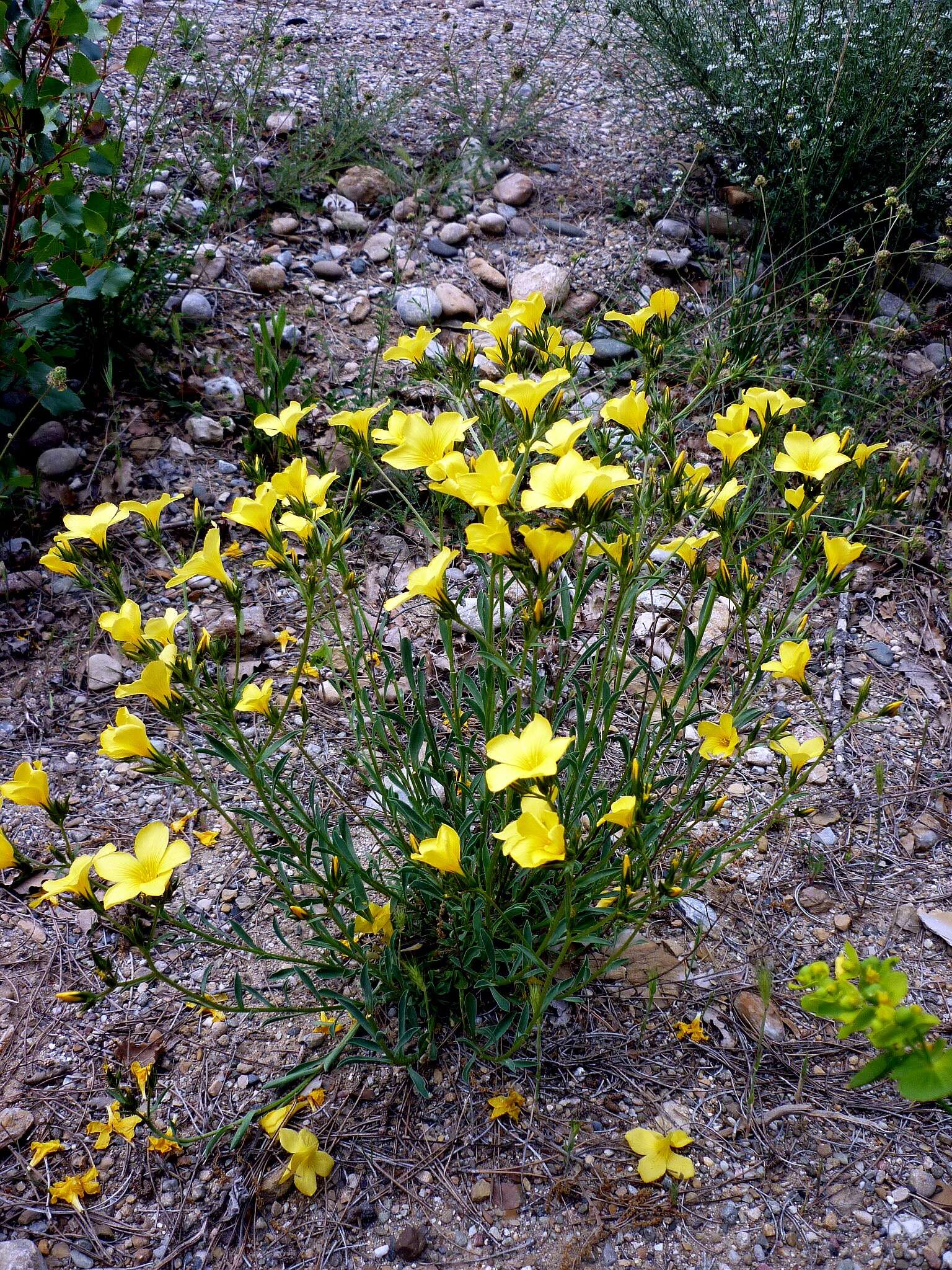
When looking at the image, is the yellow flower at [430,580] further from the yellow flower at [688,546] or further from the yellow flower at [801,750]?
the yellow flower at [801,750]

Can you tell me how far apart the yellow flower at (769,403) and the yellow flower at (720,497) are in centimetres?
17

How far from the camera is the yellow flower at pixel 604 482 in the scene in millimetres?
1559

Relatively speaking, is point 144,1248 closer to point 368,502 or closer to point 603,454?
point 603,454

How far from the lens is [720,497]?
180 centimetres

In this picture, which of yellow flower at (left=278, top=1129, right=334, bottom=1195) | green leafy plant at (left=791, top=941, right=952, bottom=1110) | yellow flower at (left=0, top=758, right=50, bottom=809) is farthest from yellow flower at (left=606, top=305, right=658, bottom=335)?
yellow flower at (left=278, top=1129, right=334, bottom=1195)

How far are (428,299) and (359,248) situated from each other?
0.70 m

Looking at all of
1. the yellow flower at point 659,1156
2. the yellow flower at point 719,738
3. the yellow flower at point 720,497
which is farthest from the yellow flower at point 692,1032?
the yellow flower at point 720,497

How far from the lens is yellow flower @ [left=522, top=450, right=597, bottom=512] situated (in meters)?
1.53

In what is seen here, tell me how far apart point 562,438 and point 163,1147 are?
1.76 metres

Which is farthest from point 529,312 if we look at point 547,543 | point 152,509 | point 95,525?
point 95,525

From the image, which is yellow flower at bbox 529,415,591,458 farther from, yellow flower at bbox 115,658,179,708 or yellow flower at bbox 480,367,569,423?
yellow flower at bbox 115,658,179,708

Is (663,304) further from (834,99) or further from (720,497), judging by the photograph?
(834,99)

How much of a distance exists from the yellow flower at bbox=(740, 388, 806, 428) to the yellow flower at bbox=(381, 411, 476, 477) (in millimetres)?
625

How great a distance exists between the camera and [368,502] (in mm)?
3625
